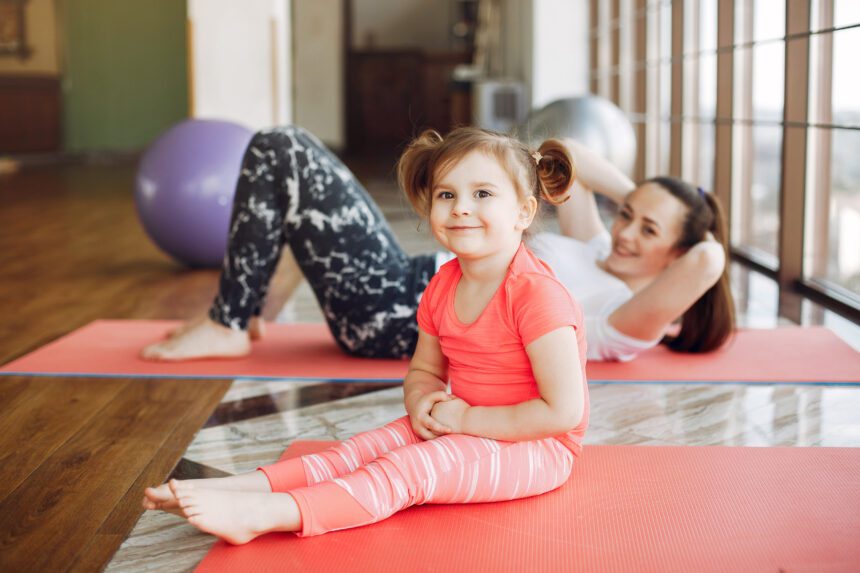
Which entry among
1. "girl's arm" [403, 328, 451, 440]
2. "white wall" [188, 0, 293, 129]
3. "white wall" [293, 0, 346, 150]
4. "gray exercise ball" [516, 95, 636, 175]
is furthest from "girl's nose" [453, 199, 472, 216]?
"white wall" [293, 0, 346, 150]

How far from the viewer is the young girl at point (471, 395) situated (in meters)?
1.38

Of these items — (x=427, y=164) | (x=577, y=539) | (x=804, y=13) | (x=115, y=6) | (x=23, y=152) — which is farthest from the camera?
(x=115, y=6)

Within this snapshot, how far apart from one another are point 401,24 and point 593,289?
10857 millimetres

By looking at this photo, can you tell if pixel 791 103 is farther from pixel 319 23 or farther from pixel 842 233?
pixel 319 23

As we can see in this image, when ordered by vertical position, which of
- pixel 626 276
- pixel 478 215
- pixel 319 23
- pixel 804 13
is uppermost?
pixel 319 23

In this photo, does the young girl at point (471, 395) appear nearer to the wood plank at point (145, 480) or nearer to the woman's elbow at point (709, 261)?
the wood plank at point (145, 480)

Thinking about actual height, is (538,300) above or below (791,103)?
below

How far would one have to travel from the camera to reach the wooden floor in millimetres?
1470

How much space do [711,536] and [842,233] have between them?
3140 millimetres

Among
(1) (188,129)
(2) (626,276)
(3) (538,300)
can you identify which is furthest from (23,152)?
(3) (538,300)

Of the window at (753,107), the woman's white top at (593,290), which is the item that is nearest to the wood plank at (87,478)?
the woman's white top at (593,290)

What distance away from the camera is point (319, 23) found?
11914mm

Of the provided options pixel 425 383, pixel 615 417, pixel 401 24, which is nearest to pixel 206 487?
pixel 425 383

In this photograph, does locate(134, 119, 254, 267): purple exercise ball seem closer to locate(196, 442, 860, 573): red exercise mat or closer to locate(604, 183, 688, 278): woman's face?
locate(604, 183, 688, 278): woman's face
